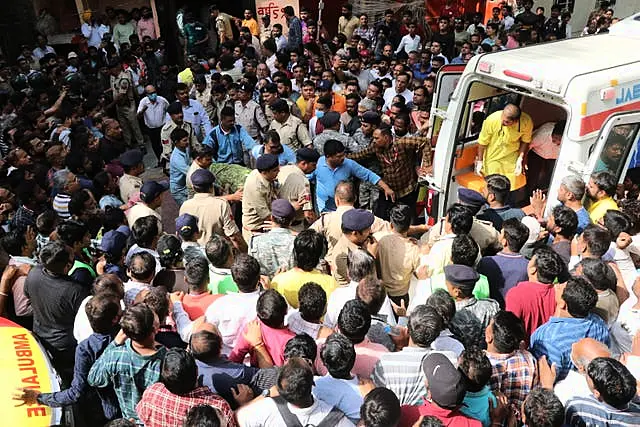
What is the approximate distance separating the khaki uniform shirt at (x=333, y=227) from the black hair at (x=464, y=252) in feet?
2.74

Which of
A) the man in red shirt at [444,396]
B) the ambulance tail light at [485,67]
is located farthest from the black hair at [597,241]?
the ambulance tail light at [485,67]

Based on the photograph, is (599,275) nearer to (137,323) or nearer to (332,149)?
(332,149)

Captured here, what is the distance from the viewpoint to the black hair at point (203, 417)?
2400 mm

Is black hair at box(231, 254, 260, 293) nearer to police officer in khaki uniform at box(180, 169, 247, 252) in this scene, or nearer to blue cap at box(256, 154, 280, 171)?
police officer in khaki uniform at box(180, 169, 247, 252)

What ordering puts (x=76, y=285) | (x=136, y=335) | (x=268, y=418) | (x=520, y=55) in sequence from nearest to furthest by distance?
(x=268, y=418) → (x=136, y=335) → (x=76, y=285) → (x=520, y=55)

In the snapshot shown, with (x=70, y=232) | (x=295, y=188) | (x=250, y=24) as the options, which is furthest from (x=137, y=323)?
(x=250, y=24)

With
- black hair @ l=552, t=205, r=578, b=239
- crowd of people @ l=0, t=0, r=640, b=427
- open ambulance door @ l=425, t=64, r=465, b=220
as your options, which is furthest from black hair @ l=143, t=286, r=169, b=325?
open ambulance door @ l=425, t=64, r=465, b=220

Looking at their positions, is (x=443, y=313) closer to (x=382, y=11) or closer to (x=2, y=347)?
(x=2, y=347)

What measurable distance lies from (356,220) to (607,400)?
1.89 m

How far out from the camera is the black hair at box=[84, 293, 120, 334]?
10.2 ft

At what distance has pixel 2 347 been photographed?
3.74 m

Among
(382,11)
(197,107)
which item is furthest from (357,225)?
(382,11)

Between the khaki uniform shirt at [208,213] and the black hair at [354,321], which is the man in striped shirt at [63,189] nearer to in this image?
the khaki uniform shirt at [208,213]

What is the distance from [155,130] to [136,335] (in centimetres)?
584
